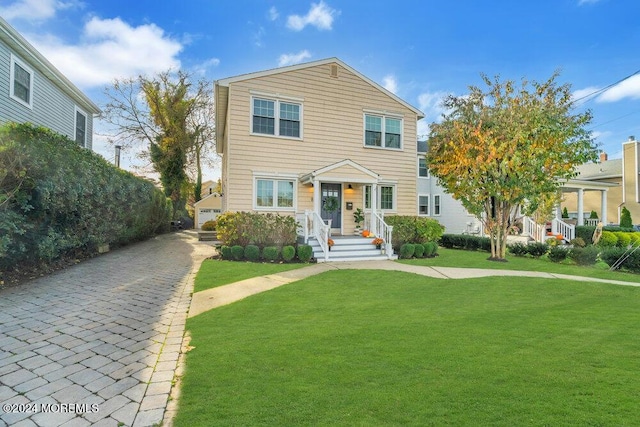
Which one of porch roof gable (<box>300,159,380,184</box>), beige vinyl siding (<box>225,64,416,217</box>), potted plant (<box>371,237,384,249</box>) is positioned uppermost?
beige vinyl siding (<box>225,64,416,217</box>)

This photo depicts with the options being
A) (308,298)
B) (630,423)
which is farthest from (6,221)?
(630,423)

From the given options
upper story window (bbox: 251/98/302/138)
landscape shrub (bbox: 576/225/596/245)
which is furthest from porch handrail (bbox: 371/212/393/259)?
landscape shrub (bbox: 576/225/596/245)

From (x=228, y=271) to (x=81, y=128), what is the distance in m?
13.1

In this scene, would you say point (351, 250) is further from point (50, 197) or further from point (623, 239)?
point (623, 239)

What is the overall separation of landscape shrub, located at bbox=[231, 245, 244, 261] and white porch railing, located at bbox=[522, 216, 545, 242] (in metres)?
14.4

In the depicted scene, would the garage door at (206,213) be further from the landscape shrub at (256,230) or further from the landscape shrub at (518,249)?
the landscape shrub at (518,249)

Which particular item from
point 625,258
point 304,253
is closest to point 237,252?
point 304,253

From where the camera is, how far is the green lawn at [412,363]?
2.41m

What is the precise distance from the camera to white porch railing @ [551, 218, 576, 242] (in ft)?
55.6

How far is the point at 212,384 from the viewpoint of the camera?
2842mm

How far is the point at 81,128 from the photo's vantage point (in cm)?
1576

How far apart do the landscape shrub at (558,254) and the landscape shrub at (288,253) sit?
939 cm

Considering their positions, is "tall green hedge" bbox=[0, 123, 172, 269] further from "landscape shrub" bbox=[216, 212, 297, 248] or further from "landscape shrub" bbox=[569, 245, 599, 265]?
"landscape shrub" bbox=[569, 245, 599, 265]

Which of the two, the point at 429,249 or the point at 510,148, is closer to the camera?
the point at 510,148
